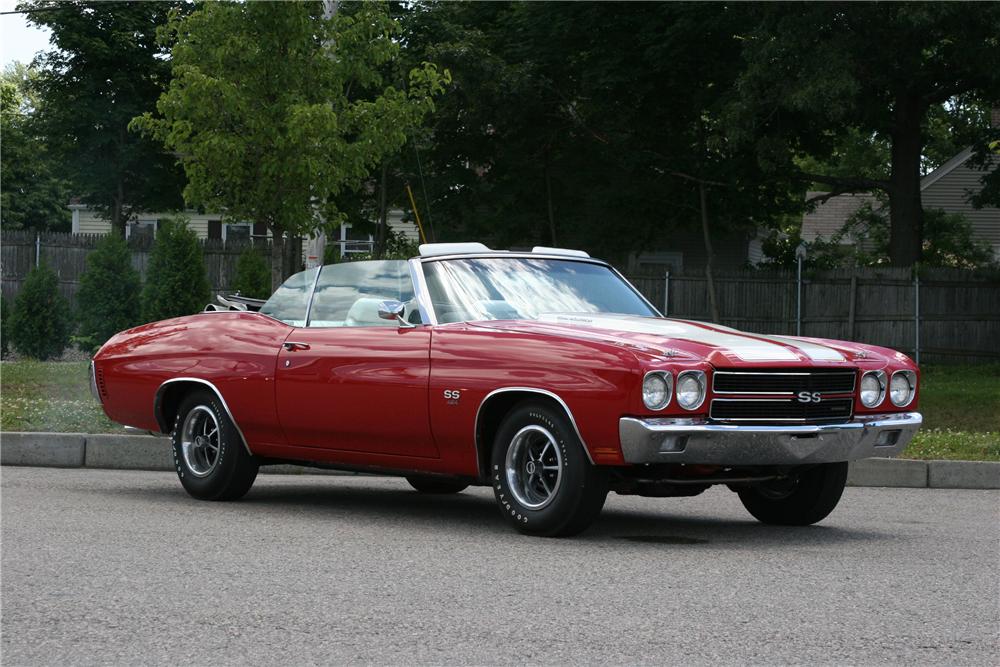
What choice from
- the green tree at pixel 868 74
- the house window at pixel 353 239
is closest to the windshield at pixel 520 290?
the green tree at pixel 868 74

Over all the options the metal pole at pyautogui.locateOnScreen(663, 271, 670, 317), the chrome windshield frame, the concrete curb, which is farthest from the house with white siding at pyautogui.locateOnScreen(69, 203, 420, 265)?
the chrome windshield frame

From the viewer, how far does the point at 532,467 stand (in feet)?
26.2

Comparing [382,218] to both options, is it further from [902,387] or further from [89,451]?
[902,387]

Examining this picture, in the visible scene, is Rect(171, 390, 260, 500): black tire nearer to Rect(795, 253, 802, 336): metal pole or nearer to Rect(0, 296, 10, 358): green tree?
Rect(0, 296, 10, 358): green tree

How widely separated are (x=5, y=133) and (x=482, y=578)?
204 ft

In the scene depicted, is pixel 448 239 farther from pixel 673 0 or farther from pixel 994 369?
pixel 994 369

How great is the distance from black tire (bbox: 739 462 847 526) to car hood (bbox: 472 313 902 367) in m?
0.76

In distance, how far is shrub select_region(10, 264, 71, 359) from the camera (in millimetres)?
26000

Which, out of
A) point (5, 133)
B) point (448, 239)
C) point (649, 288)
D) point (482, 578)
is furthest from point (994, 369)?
point (5, 133)

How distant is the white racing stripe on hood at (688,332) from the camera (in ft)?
25.5

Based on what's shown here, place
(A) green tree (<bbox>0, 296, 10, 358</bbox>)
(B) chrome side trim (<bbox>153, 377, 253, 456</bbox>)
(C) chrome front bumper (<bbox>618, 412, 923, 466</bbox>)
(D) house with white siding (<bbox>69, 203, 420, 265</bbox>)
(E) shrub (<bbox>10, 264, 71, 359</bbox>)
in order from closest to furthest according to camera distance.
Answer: (C) chrome front bumper (<bbox>618, 412, 923, 466</bbox>)
(B) chrome side trim (<bbox>153, 377, 253, 456</bbox>)
(E) shrub (<bbox>10, 264, 71, 359</bbox>)
(A) green tree (<bbox>0, 296, 10, 358</bbox>)
(D) house with white siding (<bbox>69, 203, 420, 265</bbox>)

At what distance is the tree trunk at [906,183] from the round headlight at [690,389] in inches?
1062

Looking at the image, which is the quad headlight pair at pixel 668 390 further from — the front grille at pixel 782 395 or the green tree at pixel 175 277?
the green tree at pixel 175 277

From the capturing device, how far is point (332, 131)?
52.4 feet
